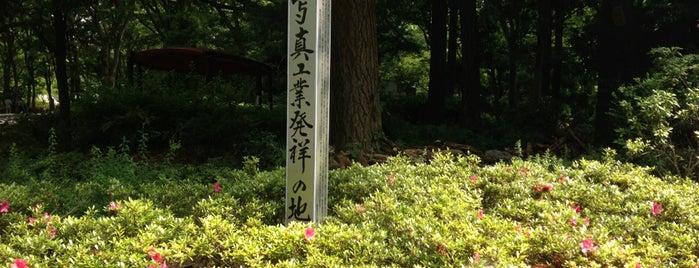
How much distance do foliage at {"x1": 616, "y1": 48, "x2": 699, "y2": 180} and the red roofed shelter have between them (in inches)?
294

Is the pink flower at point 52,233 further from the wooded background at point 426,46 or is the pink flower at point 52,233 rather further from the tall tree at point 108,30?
the tall tree at point 108,30

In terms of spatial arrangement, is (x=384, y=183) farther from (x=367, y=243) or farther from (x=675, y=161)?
(x=675, y=161)

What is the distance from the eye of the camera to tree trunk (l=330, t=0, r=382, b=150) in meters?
6.20

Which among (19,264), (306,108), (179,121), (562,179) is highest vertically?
(306,108)

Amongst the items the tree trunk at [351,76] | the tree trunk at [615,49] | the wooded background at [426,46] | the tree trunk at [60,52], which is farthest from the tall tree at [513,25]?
the tree trunk at [60,52]

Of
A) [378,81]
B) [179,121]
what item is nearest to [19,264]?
[378,81]

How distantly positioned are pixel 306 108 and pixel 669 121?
4027 mm

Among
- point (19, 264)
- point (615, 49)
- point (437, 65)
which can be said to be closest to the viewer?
point (19, 264)

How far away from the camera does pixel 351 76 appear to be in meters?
6.22

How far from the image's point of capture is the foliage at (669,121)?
4570 mm

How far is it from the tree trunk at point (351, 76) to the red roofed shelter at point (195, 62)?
4421 mm

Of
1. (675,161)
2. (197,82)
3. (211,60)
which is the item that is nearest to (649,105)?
(675,161)

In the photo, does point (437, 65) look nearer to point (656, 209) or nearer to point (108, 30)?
point (656, 209)

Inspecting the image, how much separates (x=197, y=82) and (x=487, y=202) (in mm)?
6262
